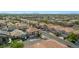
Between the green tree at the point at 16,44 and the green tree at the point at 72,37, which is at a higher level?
the green tree at the point at 72,37

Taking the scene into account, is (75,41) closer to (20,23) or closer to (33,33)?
(33,33)

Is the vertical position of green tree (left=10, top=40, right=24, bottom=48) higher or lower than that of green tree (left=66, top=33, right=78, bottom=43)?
lower
